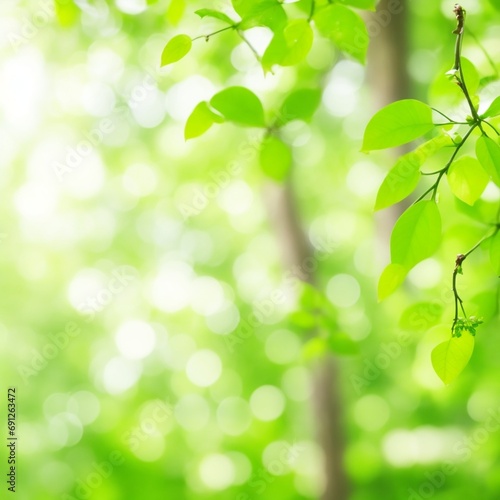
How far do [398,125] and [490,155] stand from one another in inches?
4.3

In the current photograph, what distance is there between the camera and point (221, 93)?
0.73 metres

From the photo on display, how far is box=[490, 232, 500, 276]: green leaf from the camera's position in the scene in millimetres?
626

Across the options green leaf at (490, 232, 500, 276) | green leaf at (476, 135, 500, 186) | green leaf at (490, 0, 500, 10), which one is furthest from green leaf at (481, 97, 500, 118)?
green leaf at (490, 0, 500, 10)

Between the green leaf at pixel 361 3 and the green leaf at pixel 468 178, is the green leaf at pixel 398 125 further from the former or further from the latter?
the green leaf at pixel 361 3

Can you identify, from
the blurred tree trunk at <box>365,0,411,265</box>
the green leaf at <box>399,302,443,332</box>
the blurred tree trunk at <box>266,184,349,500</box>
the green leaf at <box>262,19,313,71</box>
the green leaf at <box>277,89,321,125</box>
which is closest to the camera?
the green leaf at <box>262,19,313,71</box>

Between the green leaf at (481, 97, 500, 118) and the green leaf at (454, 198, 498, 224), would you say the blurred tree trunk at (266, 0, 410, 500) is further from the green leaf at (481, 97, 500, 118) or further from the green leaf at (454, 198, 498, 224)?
the green leaf at (481, 97, 500, 118)

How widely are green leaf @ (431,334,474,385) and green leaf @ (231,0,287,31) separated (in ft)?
1.52

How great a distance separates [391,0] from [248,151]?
1352 millimetres

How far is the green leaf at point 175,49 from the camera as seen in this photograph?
69 cm

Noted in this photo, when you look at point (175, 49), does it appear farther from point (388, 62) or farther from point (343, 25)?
point (388, 62)

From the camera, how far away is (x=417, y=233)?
2.00ft

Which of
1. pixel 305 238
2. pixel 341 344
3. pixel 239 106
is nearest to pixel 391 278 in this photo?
pixel 239 106

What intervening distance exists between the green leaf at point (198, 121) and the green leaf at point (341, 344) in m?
0.60

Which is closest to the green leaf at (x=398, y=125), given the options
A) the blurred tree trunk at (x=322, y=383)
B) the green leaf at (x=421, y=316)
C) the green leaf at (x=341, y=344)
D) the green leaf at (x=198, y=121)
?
the green leaf at (x=198, y=121)
